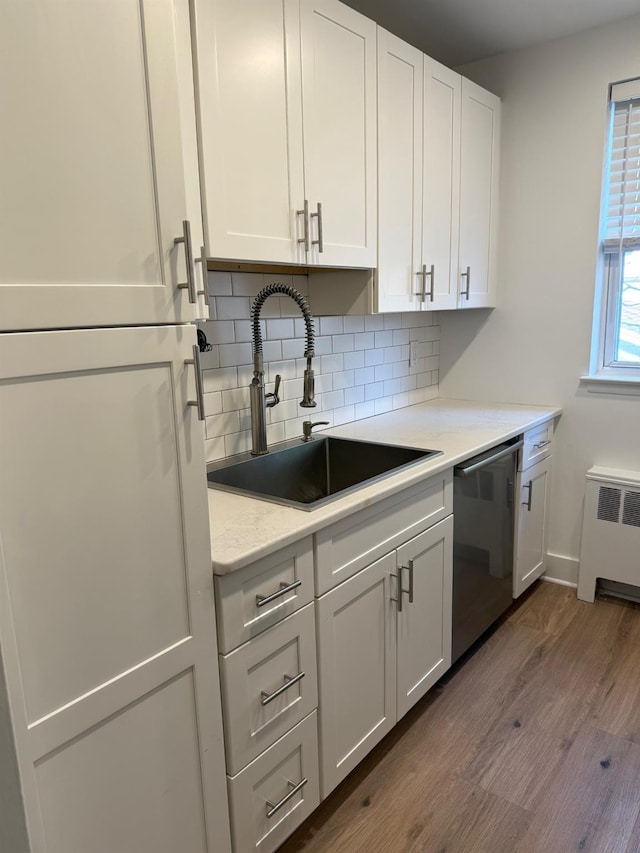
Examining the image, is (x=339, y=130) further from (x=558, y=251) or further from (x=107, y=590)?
(x=107, y=590)

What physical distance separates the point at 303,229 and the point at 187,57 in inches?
21.2

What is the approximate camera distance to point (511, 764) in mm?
1874

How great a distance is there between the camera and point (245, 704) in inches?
52.0

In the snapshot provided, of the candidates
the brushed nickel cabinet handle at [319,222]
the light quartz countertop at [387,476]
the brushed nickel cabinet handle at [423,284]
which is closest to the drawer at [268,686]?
the light quartz countertop at [387,476]

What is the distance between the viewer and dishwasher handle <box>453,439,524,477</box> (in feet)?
6.82

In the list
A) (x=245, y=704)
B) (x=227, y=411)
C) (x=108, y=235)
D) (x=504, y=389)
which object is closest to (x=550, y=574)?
(x=504, y=389)

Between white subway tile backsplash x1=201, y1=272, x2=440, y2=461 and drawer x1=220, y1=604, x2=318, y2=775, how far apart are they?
0.72 m

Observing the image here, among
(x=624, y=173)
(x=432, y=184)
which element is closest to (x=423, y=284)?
(x=432, y=184)

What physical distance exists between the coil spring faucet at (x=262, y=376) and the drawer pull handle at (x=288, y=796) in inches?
38.7

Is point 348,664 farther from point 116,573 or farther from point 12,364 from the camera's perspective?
point 12,364

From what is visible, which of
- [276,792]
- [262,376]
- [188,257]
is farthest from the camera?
[262,376]

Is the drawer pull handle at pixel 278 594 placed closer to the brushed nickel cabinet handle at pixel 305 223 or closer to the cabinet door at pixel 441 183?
the brushed nickel cabinet handle at pixel 305 223

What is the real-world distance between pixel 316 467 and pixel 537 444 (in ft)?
3.66

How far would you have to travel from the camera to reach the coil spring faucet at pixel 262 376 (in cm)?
190
